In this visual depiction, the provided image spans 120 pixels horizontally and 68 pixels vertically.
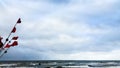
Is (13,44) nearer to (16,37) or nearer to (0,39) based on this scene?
(16,37)

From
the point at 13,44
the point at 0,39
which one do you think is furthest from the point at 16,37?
the point at 0,39

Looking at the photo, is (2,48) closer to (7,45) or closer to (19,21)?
(7,45)

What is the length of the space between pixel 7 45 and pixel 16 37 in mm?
859

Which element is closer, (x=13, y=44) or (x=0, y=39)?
(x=13, y=44)

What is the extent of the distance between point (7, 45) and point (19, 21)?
1.35 m

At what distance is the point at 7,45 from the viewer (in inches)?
667

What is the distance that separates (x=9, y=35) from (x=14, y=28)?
449 mm

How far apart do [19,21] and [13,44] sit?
124 centimetres

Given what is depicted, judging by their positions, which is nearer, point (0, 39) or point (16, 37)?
point (16, 37)

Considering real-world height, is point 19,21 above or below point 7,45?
above

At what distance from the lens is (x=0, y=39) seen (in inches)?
698

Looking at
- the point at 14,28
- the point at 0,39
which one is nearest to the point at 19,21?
the point at 14,28

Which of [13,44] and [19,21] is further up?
[19,21]

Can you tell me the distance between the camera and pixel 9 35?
1689cm
